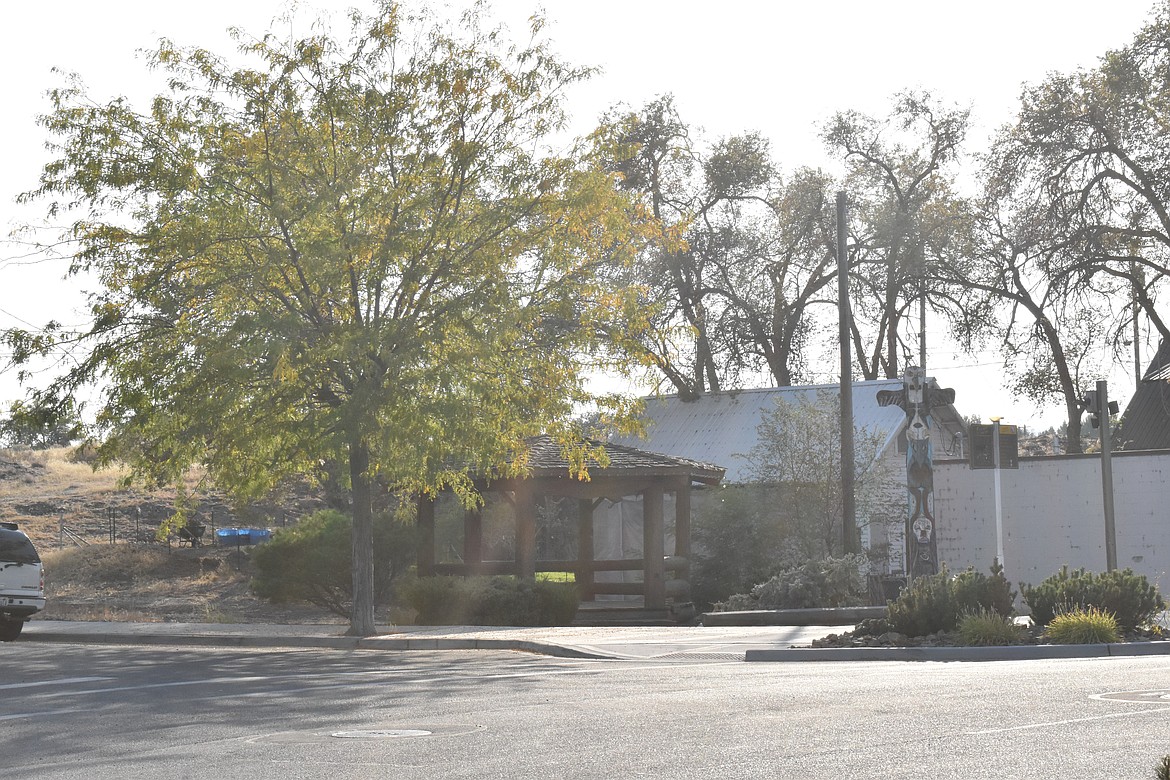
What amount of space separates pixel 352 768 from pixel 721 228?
139 ft

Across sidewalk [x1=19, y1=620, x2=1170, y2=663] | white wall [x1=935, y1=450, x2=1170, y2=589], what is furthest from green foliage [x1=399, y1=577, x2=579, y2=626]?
white wall [x1=935, y1=450, x2=1170, y2=589]

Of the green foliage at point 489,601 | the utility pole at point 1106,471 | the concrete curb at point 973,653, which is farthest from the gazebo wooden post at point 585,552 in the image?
the concrete curb at point 973,653

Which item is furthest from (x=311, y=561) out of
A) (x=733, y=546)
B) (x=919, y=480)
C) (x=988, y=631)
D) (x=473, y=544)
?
(x=988, y=631)

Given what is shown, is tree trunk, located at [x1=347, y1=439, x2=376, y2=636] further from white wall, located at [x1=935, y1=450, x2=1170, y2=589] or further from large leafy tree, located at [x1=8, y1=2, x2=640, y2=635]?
white wall, located at [x1=935, y1=450, x2=1170, y2=589]

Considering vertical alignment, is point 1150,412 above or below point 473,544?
above

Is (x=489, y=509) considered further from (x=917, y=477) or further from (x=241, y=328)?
(x=241, y=328)

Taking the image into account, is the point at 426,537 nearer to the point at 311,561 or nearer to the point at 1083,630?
the point at 311,561

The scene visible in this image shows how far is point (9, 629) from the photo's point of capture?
74.8 ft

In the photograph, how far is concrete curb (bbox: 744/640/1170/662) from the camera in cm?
1692

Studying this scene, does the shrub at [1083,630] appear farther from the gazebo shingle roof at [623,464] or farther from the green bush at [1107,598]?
the gazebo shingle roof at [623,464]

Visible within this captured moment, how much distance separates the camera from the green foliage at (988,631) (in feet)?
57.4

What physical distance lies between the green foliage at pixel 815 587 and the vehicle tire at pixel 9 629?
41.9 feet

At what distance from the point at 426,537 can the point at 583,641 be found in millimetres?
9948

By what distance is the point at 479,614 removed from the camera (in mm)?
25469
